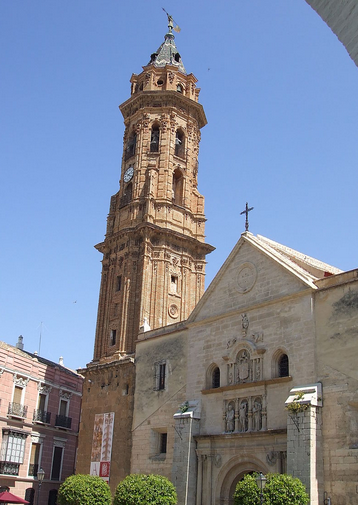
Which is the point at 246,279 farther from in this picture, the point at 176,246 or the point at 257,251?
the point at 176,246

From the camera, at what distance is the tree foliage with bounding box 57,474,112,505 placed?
21.6m

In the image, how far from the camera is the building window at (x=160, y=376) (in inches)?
1003

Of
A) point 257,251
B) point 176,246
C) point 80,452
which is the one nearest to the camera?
point 257,251

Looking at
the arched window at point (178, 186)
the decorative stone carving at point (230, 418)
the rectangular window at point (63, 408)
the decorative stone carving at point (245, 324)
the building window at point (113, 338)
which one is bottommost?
the decorative stone carving at point (230, 418)

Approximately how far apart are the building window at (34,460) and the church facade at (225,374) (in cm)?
499

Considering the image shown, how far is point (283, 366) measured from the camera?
21.0 metres

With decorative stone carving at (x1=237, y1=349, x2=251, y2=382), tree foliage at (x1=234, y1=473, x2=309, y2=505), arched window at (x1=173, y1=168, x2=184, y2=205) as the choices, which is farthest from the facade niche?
arched window at (x1=173, y1=168, x2=184, y2=205)

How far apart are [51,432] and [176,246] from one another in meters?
13.7

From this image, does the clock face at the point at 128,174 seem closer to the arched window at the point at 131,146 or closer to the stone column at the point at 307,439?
the arched window at the point at 131,146

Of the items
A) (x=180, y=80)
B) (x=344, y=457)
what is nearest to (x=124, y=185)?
(x=180, y=80)

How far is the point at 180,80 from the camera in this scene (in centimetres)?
4244

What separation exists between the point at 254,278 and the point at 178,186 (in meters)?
18.1

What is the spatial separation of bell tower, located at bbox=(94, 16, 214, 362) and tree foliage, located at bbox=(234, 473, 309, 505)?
16.5m

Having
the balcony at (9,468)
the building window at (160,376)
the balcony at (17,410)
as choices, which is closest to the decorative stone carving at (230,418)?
the building window at (160,376)
